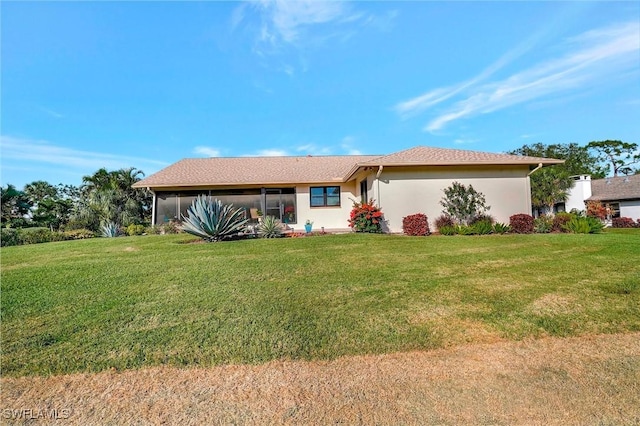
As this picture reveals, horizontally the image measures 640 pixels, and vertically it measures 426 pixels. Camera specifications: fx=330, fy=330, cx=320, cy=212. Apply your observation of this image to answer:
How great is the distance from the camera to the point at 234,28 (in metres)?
11.1

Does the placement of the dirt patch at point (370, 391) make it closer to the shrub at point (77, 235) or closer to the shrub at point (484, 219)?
the shrub at point (484, 219)

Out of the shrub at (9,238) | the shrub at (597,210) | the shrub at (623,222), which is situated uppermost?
the shrub at (597,210)

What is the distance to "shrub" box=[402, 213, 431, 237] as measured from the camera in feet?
43.9

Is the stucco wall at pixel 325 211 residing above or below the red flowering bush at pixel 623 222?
above

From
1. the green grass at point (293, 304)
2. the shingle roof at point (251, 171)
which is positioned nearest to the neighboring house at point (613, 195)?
the shingle roof at point (251, 171)

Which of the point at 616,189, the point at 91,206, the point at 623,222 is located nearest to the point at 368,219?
the point at 91,206

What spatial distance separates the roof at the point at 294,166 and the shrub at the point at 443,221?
7.58 feet

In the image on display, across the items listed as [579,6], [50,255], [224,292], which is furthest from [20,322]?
[579,6]

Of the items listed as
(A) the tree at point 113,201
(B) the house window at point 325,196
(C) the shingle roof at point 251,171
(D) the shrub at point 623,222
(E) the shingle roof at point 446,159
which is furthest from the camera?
(D) the shrub at point 623,222

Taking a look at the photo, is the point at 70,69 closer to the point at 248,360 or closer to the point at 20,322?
the point at 20,322

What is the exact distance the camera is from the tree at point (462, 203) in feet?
47.2

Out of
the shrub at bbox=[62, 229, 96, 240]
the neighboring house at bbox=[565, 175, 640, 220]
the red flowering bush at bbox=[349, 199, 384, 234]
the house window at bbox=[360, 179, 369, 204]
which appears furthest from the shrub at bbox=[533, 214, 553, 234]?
the neighboring house at bbox=[565, 175, 640, 220]

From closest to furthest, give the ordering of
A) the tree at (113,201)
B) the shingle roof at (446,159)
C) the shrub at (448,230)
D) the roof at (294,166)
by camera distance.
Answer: the shrub at (448,230) < the shingle roof at (446,159) < the roof at (294,166) < the tree at (113,201)

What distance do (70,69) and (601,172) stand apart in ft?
219
